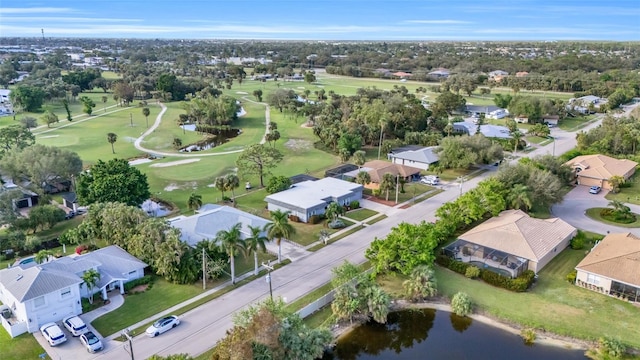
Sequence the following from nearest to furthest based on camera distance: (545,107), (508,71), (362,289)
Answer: (362,289) < (545,107) < (508,71)

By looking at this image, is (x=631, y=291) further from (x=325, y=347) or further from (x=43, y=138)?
(x=43, y=138)

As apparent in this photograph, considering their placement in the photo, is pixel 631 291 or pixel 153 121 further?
pixel 153 121

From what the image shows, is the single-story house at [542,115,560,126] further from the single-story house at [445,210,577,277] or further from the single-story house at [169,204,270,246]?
the single-story house at [169,204,270,246]

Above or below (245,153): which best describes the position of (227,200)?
below

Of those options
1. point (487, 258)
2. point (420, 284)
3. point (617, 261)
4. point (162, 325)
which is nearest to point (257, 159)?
point (487, 258)

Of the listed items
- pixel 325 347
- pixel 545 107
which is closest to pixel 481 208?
pixel 325 347

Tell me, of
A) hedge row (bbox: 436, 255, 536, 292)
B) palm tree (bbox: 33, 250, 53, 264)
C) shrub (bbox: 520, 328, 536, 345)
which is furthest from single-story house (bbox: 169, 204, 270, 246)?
shrub (bbox: 520, 328, 536, 345)

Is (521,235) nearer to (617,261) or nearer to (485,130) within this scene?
(617,261)
